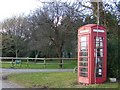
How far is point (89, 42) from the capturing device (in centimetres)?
1395

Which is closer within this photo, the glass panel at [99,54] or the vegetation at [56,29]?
the glass panel at [99,54]

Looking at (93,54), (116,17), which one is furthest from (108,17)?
(93,54)

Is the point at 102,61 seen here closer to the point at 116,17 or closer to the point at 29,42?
the point at 116,17

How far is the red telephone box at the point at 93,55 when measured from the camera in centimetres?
1388

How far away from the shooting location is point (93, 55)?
13.9 meters

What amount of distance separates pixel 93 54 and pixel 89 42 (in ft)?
1.88

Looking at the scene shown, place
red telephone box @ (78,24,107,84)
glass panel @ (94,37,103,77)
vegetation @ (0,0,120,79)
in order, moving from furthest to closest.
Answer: vegetation @ (0,0,120,79) < glass panel @ (94,37,103,77) < red telephone box @ (78,24,107,84)

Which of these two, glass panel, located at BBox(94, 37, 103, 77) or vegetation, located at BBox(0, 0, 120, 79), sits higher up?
vegetation, located at BBox(0, 0, 120, 79)

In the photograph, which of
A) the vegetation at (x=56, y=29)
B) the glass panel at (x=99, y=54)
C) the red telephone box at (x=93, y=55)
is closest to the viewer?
the red telephone box at (x=93, y=55)

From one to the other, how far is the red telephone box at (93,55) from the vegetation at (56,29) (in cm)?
85

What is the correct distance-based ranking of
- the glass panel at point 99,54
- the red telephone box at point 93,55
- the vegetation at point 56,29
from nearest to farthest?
the red telephone box at point 93,55 < the glass panel at point 99,54 < the vegetation at point 56,29

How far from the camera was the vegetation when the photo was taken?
57.9 ft

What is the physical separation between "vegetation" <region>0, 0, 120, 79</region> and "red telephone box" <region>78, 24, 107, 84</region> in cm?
85

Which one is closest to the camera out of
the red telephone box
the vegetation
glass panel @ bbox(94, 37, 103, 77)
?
the red telephone box
